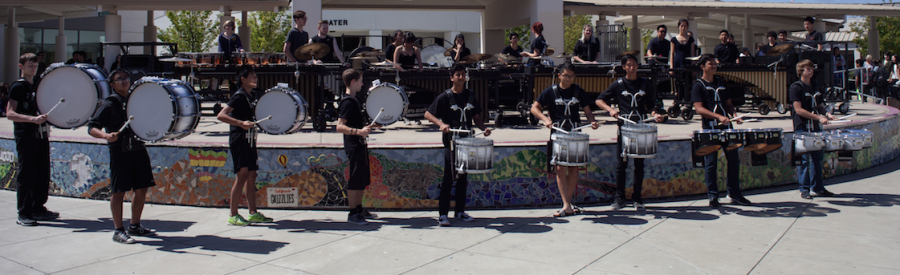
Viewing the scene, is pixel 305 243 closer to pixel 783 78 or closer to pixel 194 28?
pixel 783 78

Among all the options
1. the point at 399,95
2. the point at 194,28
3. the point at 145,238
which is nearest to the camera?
the point at 145,238

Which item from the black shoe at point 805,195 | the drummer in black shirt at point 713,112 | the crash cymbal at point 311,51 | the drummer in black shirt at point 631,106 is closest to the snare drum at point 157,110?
the drummer in black shirt at point 631,106

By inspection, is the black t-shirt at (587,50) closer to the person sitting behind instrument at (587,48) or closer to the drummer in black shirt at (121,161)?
the person sitting behind instrument at (587,48)

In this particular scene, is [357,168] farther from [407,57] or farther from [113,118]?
[407,57]

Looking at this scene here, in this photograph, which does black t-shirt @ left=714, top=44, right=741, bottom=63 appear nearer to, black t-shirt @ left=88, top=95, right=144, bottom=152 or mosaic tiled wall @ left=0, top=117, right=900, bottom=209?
mosaic tiled wall @ left=0, top=117, right=900, bottom=209

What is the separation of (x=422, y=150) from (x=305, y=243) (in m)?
1.91

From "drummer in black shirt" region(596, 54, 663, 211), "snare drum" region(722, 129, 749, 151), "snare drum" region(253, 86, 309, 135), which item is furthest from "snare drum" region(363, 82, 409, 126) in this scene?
"snare drum" region(722, 129, 749, 151)

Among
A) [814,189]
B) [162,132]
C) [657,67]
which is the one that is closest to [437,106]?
[162,132]

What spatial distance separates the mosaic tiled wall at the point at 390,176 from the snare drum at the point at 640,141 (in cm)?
86

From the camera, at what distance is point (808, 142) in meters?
7.64

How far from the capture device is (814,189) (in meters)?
8.24

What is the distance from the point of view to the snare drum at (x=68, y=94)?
21.6ft

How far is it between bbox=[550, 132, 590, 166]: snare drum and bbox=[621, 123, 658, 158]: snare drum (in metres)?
0.55

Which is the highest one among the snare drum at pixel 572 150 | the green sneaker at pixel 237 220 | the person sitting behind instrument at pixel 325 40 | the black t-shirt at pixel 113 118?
the person sitting behind instrument at pixel 325 40
